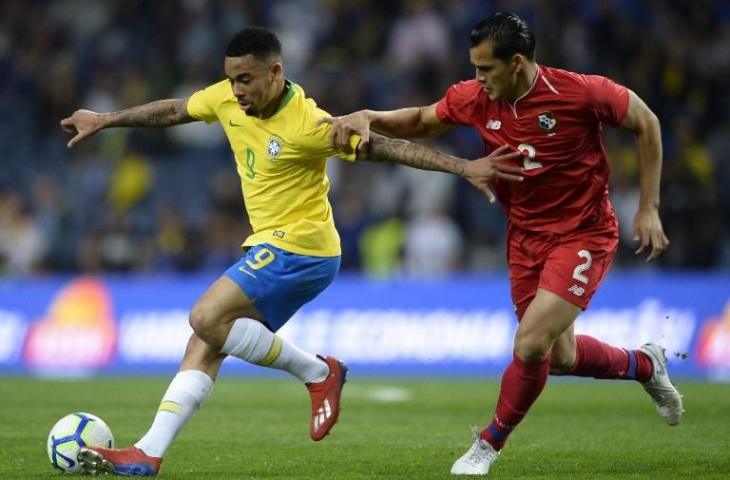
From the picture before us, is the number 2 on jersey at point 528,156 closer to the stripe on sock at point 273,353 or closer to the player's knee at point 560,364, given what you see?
the player's knee at point 560,364

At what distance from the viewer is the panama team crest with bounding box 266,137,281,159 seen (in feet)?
23.6

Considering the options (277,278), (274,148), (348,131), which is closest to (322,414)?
(277,278)

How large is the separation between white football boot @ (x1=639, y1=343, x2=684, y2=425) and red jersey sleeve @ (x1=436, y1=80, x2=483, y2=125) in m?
2.06

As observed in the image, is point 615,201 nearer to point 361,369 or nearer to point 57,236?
point 361,369

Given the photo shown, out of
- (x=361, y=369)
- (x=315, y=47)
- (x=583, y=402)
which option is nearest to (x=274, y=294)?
(x=583, y=402)

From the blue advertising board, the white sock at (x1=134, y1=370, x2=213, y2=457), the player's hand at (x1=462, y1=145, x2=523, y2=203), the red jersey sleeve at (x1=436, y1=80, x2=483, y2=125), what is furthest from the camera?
the blue advertising board

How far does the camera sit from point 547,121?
7090 millimetres

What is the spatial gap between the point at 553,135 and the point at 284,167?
59.3 inches

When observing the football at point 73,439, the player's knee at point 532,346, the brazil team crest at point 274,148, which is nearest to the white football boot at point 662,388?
the player's knee at point 532,346

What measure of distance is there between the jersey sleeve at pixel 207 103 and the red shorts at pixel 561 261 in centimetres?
185

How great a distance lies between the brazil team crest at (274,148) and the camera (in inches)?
283

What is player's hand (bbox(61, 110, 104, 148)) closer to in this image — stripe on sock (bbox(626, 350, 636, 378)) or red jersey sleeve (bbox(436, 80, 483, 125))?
red jersey sleeve (bbox(436, 80, 483, 125))

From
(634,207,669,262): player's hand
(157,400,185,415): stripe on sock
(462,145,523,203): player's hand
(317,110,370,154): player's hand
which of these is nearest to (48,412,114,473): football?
(157,400,185,415): stripe on sock

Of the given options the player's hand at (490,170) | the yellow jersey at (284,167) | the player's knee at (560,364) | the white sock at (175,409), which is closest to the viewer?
the player's hand at (490,170)
